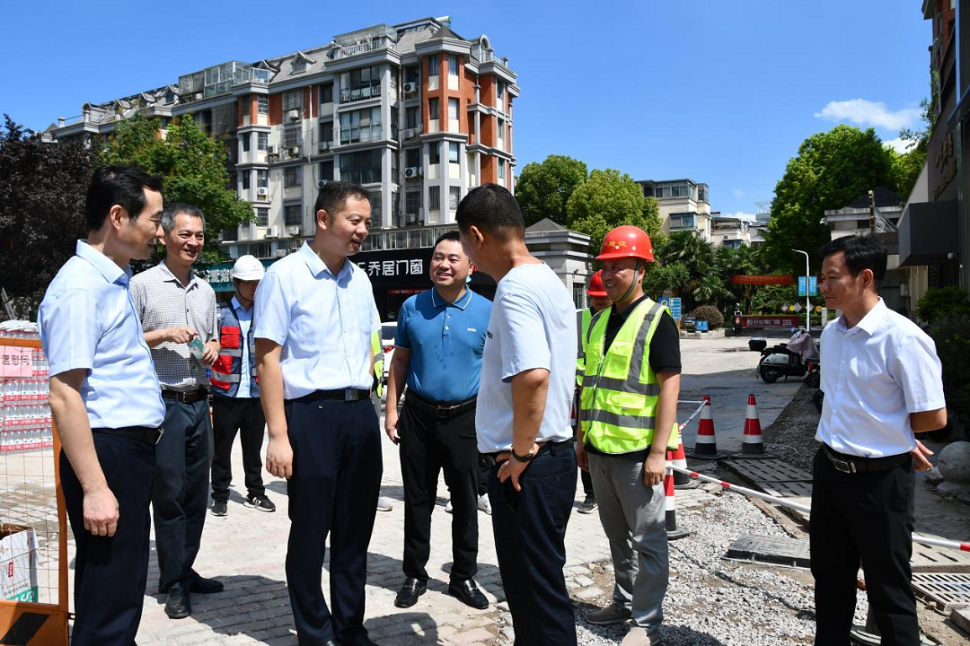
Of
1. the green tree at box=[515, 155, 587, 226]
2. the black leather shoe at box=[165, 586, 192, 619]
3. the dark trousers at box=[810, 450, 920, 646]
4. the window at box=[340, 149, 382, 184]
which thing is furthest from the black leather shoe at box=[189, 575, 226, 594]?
the green tree at box=[515, 155, 587, 226]

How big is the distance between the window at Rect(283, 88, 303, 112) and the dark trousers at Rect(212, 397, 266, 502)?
40.6 m

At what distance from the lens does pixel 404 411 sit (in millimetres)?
4699

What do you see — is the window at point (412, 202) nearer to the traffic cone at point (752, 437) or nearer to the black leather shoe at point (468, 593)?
the traffic cone at point (752, 437)

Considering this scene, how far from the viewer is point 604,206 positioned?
4781cm

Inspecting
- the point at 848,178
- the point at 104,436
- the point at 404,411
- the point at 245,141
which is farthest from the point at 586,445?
the point at 848,178

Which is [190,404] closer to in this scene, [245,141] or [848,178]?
[245,141]

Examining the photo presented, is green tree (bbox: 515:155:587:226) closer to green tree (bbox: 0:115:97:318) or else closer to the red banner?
the red banner

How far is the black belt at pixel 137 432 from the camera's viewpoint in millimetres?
2814

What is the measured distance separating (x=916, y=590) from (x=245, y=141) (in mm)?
45704

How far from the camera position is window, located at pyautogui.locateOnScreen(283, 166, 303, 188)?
43.6 metres

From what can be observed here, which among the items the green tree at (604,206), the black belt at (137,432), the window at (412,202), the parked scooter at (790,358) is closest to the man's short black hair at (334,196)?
the black belt at (137,432)

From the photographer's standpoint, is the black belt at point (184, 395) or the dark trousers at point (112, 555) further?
the black belt at point (184, 395)

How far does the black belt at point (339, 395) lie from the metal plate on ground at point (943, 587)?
11.5 ft

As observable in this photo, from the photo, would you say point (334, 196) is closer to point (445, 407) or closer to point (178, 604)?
point (445, 407)
